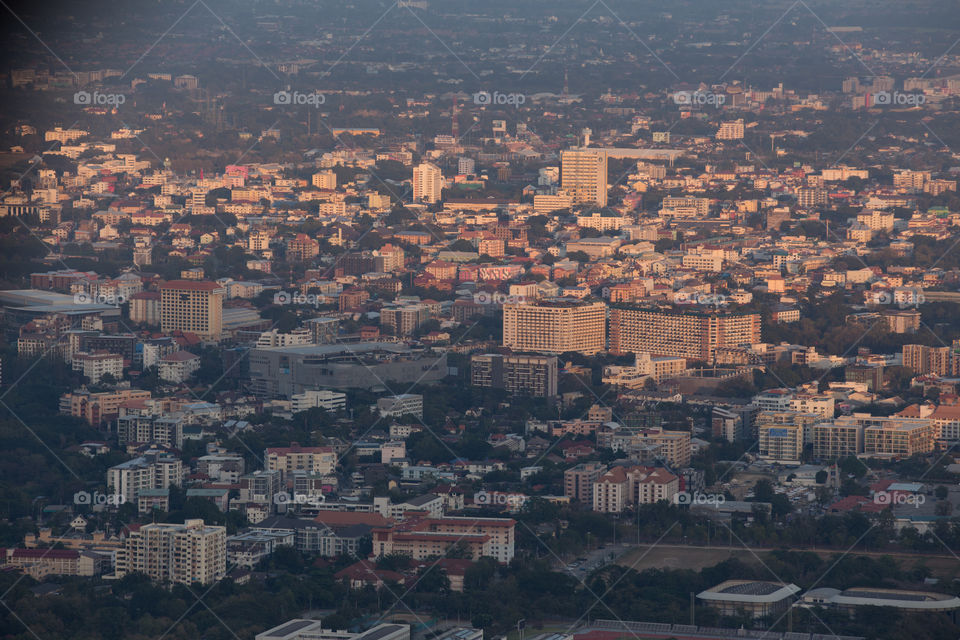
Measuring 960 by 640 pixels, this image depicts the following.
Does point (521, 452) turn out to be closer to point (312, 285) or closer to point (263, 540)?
point (263, 540)

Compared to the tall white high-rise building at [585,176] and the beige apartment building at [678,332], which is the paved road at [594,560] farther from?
the tall white high-rise building at [585,176]

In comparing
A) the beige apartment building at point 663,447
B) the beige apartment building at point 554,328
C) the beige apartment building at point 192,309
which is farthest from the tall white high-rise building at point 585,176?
the beige apartment building at point 663,447

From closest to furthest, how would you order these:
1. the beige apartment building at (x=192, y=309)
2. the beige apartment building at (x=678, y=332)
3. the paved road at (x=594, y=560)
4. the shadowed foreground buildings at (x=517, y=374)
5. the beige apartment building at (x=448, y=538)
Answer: the paved road at (x=594, y=560) → the beige apartment building at (x=448, y=538) → the shadowed foreground buildings at (x=517, y=374) → the beige apartment building at (x=678, y=332) → the beige apartment building at (x=192, y=309)

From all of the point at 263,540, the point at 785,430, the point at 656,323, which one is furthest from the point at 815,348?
the point at 263,540

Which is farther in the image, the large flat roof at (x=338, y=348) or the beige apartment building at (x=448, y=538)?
the large flat roof at (x=338, y=348)

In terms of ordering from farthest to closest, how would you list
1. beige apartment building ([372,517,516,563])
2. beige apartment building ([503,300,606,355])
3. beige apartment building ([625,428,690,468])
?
beige apartment building ([503,300,606,355]), beige apartment building ([625,428,690,468]), beige apartment building ([372,517,516,563])

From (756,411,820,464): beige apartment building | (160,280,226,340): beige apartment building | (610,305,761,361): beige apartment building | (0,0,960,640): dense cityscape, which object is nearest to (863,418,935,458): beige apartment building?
(0,0,960,640): dense cityscape

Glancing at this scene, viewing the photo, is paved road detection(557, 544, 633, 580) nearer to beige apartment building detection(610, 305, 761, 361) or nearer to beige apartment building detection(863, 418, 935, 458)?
beige apartment building detection(863, 418, 935, 458)
